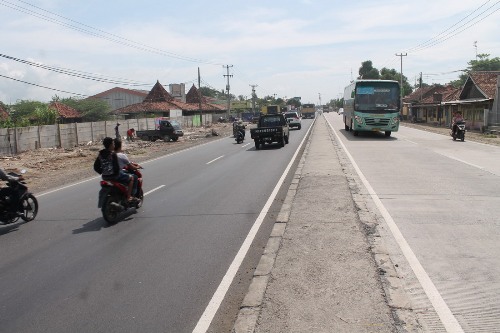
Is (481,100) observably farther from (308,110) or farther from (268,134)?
(308,110)

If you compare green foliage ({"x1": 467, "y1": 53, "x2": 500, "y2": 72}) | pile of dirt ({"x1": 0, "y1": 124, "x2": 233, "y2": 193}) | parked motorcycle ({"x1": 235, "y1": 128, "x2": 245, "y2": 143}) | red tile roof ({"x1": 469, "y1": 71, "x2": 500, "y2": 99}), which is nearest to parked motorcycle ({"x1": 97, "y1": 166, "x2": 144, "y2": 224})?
pile of dirt ({"x1": 0, "y1": 124, "x2": 233, "y2": 193})

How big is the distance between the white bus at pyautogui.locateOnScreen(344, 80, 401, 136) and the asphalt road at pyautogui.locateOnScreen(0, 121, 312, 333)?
1764 cm

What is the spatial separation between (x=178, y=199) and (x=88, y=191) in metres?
3.58

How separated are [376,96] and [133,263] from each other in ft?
78.3

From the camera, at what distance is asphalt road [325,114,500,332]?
4.39 metres

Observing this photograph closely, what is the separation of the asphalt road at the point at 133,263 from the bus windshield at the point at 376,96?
17.7 meters

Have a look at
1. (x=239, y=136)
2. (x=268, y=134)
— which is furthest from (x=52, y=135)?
(x=268, y=134)

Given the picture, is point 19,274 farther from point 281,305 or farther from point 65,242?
point 281,305

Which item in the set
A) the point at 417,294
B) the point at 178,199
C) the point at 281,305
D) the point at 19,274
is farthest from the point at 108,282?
the point at 178,199

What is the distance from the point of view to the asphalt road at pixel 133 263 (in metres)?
4.62

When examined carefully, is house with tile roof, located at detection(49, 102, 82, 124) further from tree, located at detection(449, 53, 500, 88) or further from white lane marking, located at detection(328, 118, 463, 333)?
tree, located at detection(449, 53, 500, 88)

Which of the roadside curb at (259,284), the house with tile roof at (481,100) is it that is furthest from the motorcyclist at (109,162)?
the house with tile roof at (481,100)

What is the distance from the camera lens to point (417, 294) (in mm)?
4727

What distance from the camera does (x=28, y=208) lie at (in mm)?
9414
